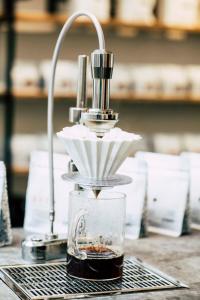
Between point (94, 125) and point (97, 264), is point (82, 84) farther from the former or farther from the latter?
point (97, 264)

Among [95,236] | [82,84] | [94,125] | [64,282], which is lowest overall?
[64,282]

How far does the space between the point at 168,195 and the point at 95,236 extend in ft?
1.76

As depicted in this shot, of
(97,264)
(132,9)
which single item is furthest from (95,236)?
(132,9)

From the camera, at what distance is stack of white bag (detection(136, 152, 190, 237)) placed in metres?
2.17

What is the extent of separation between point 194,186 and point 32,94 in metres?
2.26

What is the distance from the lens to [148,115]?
A: 15.8ft

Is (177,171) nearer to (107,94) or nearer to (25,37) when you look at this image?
(107,94)

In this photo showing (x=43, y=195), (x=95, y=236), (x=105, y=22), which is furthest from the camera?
(x=105, y=22)

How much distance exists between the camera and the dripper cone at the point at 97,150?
1.60 meters

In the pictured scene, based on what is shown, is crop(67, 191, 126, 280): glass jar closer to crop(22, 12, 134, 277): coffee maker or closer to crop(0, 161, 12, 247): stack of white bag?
crop(22, 12, 134, 277): coffee maker

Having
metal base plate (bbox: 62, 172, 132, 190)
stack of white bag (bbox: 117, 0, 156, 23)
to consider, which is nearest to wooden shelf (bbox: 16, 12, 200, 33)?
stack of white bag (bbox: 117, 0, 156, 23)

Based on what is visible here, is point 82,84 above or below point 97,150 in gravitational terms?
above

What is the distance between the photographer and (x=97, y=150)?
1598 mm

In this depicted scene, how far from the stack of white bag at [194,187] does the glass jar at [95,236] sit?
59 centimetres
